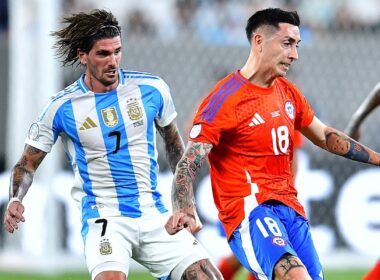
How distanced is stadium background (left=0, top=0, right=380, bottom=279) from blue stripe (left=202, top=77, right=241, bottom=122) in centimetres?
435

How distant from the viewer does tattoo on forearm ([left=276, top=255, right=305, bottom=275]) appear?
19.6 feet

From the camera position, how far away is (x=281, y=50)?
6457mm

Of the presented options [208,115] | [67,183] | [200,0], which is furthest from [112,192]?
[200,0]

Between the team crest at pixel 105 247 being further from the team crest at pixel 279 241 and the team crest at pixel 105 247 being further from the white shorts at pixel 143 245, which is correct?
the team crest at pixel 279 241

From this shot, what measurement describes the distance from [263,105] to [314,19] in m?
8.34

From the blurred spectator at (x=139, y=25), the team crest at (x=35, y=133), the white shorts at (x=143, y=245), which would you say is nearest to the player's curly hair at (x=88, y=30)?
the team crest at (x=35, y=133)

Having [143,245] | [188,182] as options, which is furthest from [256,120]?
[143,245]

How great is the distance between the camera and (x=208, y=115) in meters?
6.26

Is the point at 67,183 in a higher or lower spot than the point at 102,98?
lower

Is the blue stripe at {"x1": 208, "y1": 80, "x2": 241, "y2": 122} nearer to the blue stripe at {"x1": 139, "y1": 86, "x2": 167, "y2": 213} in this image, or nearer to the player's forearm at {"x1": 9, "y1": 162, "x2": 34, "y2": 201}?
the blue stripe at {"x1": 139, "y1": 86, "x2": 167, "y2": 213}

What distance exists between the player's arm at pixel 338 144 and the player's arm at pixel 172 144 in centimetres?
77

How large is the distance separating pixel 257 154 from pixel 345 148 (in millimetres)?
645

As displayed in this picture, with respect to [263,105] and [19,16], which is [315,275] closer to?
[263,105]

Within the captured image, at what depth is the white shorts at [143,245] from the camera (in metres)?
6.56
